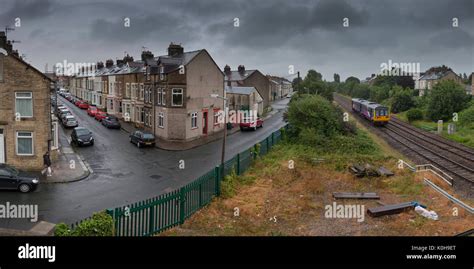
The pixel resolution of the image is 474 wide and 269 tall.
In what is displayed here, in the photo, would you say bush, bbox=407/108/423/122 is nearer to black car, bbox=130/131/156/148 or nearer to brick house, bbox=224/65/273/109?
brick house, bbox=224/65/273/109

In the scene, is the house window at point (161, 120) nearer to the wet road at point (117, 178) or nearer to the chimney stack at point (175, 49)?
the wet road at point (117, 178)

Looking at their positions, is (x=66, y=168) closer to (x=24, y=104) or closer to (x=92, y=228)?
(x=24, y=104)

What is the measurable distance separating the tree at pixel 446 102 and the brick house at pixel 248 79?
29.1 metres

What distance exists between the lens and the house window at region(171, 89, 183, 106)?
34.3 meters

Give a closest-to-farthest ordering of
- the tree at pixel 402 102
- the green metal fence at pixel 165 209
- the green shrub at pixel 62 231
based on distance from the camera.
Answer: the green shrub at pixel 62 231
the green metal fence at pixel 165 209
the tree at pixel 402 102

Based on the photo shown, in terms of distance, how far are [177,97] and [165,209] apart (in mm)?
22947

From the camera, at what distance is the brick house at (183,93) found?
113 ft

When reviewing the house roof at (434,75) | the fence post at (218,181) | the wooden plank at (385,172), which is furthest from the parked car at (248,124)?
the house roof at (434,75)

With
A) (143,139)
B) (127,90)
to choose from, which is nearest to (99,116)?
(127,90)

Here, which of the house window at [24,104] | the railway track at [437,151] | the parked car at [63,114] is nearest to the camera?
the railway track at [437,151]

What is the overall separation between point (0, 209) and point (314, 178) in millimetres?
14219

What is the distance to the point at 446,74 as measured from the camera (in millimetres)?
87125

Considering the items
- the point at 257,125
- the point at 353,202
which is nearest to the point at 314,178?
the point at 353,202

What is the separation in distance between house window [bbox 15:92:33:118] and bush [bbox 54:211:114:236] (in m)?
15.3
